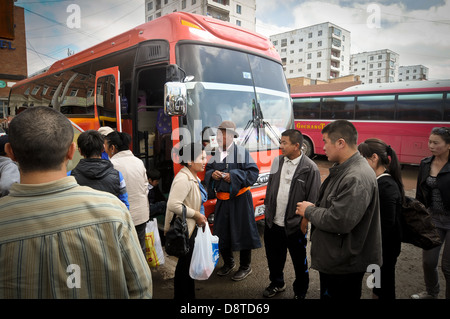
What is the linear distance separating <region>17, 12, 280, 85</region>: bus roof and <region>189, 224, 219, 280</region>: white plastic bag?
293 centimetres

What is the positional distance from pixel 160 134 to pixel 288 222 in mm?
2735

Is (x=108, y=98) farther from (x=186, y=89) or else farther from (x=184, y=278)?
(x=184, y=278)

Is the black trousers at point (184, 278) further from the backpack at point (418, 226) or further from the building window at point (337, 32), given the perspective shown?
the building window at point (337, 32)

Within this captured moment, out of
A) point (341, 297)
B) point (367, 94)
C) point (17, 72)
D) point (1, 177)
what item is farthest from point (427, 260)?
point (17, 72)

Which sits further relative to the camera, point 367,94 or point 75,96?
point 367,94

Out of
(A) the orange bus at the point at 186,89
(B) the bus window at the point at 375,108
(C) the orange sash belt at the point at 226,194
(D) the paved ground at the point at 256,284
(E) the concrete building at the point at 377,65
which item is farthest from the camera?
(E) the concrete building at the point at 377,65

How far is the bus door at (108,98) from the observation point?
16.1ft

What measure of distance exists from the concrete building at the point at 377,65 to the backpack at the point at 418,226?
272 feet

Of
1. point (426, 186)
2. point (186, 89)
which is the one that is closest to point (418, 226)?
point (426, 186)

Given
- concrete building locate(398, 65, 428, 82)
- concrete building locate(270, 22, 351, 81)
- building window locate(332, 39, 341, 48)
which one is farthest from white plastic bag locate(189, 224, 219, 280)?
concrete building locate(398, 65, 428, 82)

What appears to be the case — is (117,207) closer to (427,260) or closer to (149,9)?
(427,260)

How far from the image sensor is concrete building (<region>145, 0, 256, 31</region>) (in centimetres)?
4306

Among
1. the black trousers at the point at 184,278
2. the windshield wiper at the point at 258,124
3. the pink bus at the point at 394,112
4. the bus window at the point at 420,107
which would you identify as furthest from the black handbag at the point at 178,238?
the bus window at the point at 420,107

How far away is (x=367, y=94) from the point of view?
12289mm
